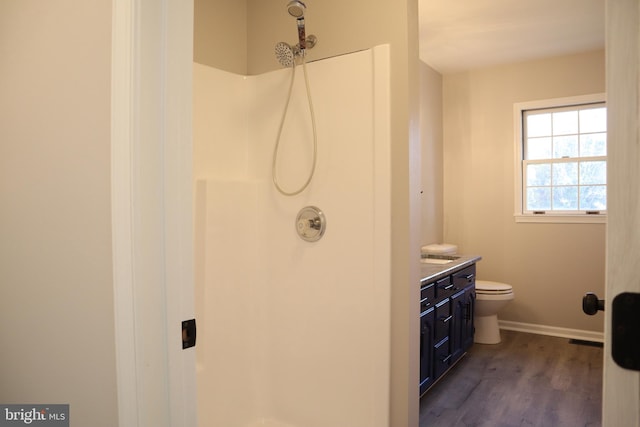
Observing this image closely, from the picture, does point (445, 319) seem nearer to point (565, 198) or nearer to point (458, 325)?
point (458, 325)

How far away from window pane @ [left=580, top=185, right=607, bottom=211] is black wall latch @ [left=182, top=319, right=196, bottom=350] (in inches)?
164

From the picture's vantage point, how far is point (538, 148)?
432 centimetres

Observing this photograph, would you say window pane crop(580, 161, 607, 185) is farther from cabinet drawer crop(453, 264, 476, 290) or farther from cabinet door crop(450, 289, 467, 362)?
cabinet door crop(450, 289, 467, 362)

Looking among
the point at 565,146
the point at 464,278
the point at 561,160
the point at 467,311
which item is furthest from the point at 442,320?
the point at 565,146

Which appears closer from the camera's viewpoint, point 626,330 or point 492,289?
point 626,330

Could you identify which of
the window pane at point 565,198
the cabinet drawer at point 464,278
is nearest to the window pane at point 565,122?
the window pane at point 565,198

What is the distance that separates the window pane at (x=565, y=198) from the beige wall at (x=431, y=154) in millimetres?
1085

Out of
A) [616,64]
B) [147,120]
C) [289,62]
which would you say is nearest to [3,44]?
[147,120]

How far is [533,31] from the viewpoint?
3441mm

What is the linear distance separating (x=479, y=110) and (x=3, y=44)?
410cm

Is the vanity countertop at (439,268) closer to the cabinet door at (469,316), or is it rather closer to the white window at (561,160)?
the cabinet door at (469,316)

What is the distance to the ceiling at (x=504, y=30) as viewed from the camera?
2.97 m

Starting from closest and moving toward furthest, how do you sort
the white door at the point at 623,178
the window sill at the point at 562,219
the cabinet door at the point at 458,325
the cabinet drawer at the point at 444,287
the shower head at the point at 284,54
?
the white door at the point at 623,178 → the shower head at the point at 284,54 → the cabinet drawer at the point at 444,287 → the cabinet door at the point at 458,325 → the window sill at the point at 562,219

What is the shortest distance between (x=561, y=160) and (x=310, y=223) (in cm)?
320
